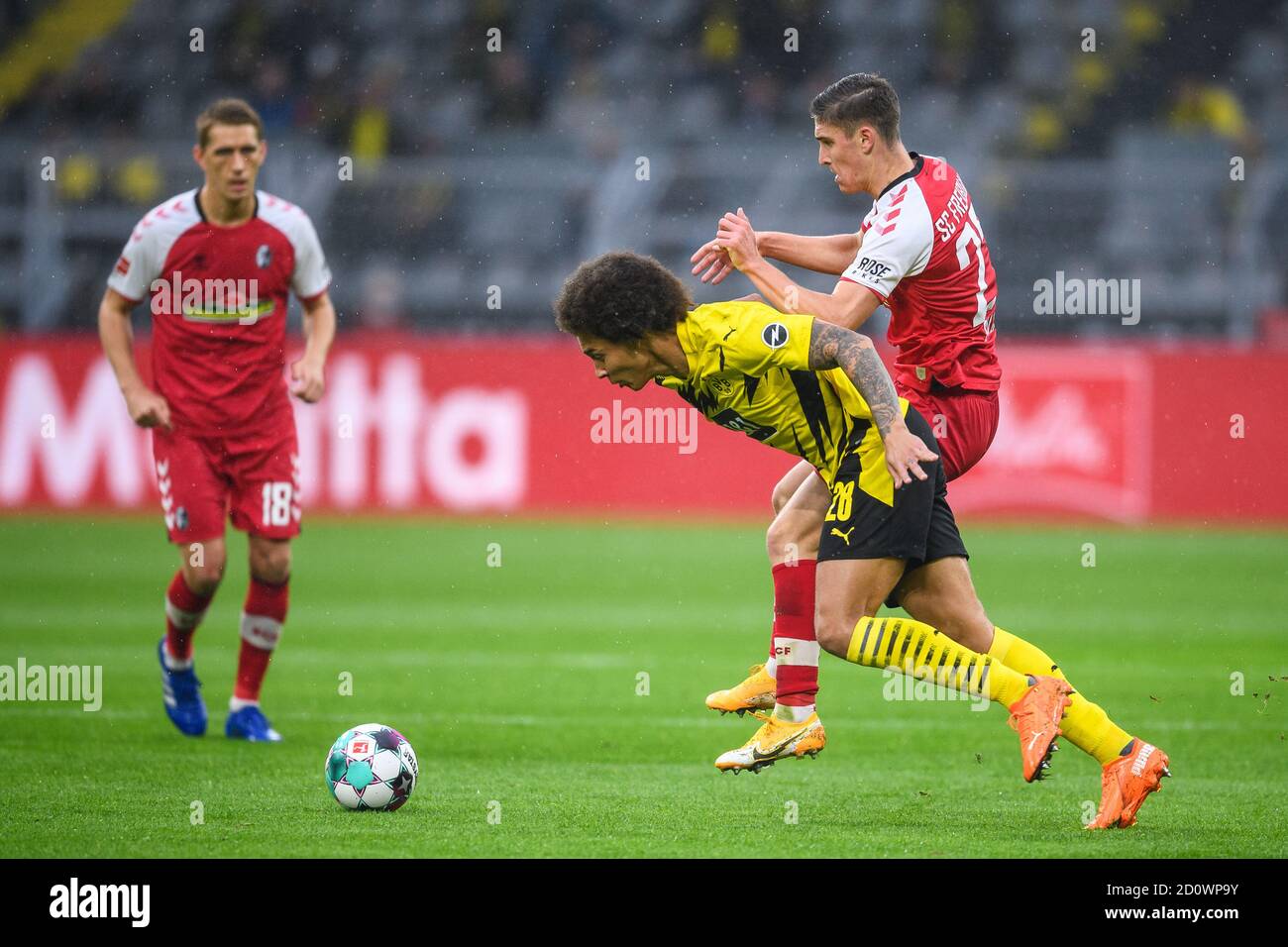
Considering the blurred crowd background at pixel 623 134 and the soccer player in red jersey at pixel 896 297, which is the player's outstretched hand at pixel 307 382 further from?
the blurred crowd background at pixel 623 134

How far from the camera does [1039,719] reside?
538 cm

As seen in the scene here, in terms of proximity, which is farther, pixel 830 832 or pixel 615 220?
pixel 615 220

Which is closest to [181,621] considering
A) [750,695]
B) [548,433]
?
[750,695]

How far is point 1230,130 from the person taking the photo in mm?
19312

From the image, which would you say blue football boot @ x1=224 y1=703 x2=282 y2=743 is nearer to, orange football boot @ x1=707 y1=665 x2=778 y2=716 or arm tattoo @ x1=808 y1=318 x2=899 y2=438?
orange football boot @ x1=707 y1=665 x2=778 y2=716

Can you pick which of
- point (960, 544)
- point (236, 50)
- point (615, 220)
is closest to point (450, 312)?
point (615, 220)

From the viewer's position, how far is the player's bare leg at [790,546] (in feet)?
20.4

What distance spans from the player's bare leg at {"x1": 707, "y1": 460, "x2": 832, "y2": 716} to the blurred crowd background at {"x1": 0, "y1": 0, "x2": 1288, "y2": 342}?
10.5m

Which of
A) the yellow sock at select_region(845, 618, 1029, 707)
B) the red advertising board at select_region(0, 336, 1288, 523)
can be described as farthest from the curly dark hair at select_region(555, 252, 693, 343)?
the red advertising board at select_region(0, 336, 1288, 523)

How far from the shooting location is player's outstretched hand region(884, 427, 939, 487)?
5324mm

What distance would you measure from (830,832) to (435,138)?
1542cm

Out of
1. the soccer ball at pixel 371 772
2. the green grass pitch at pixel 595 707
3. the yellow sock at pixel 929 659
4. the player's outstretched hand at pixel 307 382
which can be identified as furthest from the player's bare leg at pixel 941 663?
the player's outstretched hand at pixel 307 382

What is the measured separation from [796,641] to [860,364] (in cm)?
118
